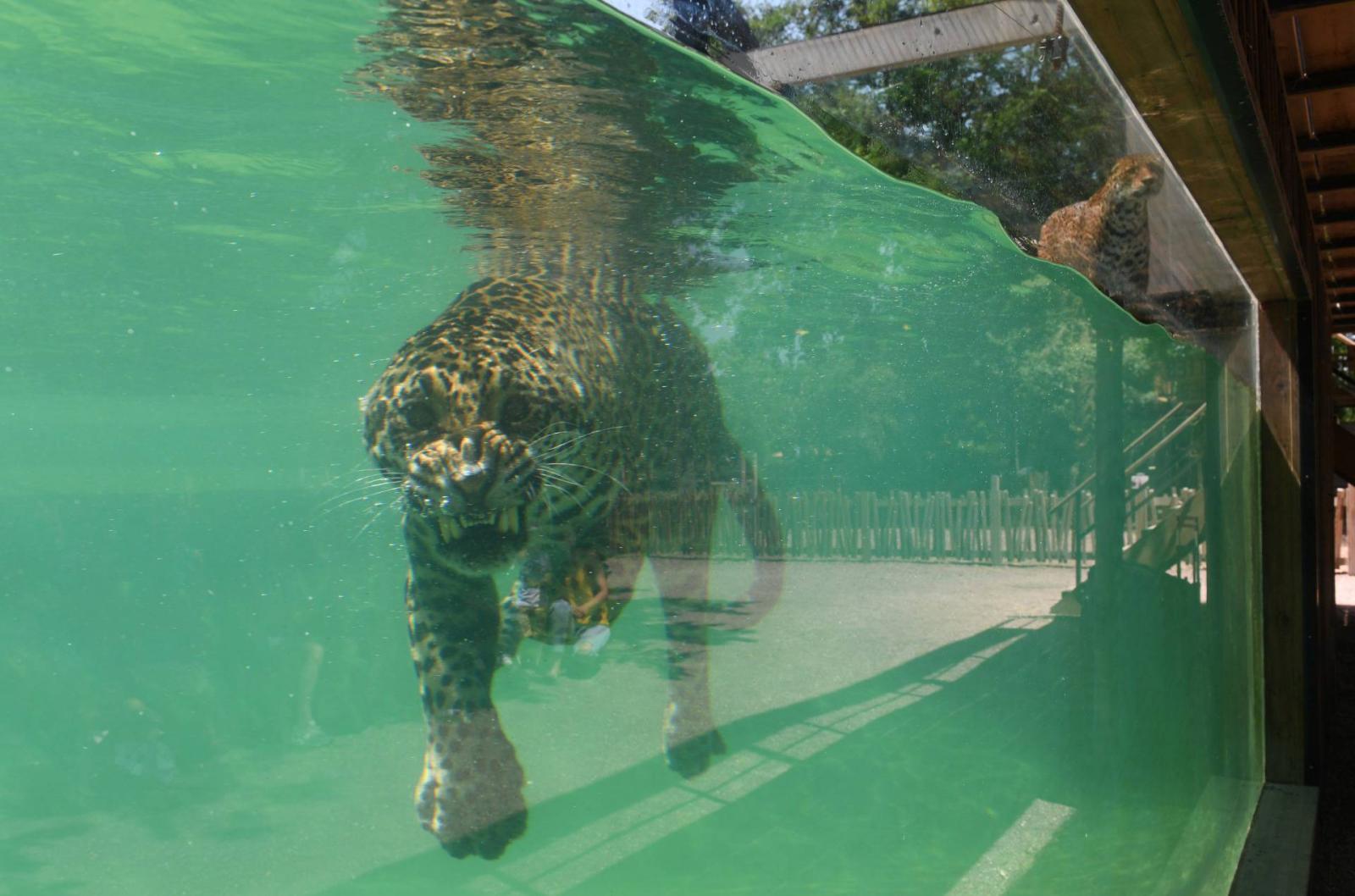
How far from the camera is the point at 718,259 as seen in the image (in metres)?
4.66

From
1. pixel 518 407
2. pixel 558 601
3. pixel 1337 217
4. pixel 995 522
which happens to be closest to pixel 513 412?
pixel 518 407

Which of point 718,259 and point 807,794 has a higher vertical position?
point 718,259

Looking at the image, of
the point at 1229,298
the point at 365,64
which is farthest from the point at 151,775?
the point at 1229,298

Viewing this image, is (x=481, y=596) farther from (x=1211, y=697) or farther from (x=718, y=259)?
(x=1211, y=697)

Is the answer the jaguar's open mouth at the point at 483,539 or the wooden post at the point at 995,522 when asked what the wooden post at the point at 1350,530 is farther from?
the jaguar's open mouth at the point at 483,539

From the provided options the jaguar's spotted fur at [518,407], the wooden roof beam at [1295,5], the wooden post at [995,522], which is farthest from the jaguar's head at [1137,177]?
the jaguar's spotted fur at [518,407]

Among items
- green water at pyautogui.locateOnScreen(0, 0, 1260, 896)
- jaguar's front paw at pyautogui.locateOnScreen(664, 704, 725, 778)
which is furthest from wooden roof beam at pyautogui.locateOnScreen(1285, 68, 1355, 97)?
jaguar's front paw at pyautogui.locateOnScreen(664, 704, 725, 778)

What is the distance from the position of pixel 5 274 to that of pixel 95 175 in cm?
158

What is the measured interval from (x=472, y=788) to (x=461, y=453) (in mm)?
1015

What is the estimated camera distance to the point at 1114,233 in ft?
11.9

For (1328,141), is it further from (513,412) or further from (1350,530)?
(1350,530)

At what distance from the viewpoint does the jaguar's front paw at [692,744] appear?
3941 millimetres

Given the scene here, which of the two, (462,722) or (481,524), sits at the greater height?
(481,524)

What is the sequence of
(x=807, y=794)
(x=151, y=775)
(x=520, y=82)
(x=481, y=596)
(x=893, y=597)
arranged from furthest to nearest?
(x=807, y=794), (x=151, y=775), (x=893, y=597), (x=481, y=596), (x=520, y=82)
